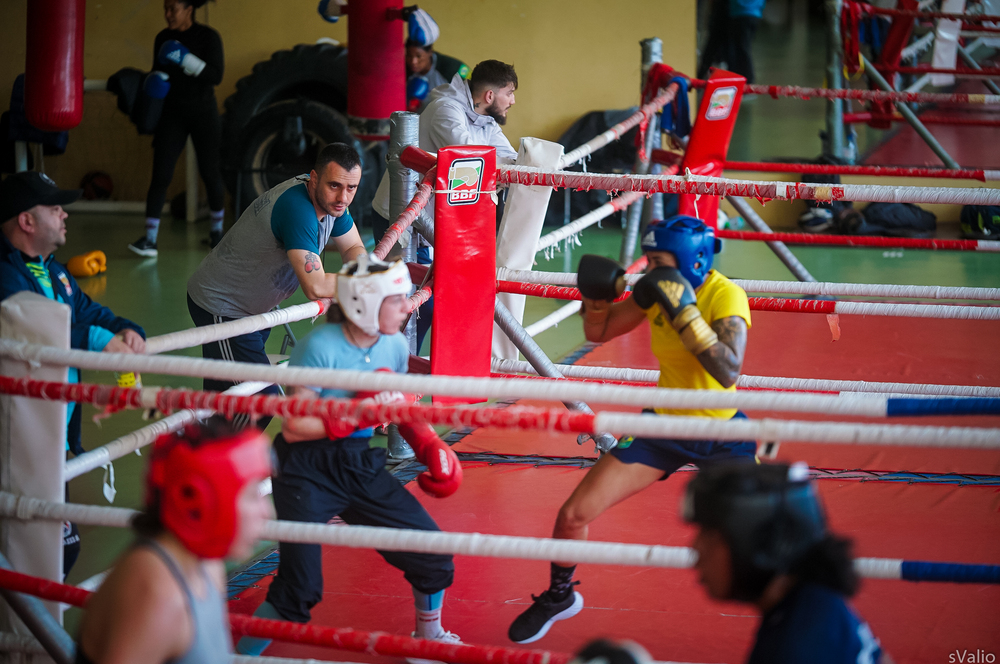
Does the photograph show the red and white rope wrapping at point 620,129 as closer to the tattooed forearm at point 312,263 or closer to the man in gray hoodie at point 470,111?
the man in gray hoodie at point 470,111

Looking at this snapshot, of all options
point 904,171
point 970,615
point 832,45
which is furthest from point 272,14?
point 970,615

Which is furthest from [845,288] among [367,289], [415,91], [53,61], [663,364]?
[415,91]

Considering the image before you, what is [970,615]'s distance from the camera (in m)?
2.53

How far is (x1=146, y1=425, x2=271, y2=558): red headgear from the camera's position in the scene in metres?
1.23

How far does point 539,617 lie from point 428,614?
12.5 inches

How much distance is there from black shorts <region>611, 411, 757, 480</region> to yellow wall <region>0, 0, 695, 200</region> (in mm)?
7202

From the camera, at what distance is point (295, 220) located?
9.82 feet

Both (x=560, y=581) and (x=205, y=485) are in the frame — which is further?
(x=560, y=581)

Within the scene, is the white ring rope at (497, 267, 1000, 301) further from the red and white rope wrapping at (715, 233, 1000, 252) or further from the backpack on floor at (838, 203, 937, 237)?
the backpack on floor at (838, 203, 937, 237)

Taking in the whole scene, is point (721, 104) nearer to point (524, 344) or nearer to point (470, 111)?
point (470, 111)

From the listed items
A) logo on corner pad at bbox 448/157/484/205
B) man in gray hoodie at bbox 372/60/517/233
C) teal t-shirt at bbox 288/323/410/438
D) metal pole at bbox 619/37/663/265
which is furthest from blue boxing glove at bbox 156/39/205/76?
teal t-shirt at bbox 288/323/410/438

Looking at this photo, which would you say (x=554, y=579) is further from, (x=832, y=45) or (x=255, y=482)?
(x=832, y=45)

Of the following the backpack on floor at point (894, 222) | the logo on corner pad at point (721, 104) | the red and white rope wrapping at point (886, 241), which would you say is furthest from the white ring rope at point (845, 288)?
the backpack on floor at point (894, 222)

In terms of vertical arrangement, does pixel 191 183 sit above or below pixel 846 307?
below
